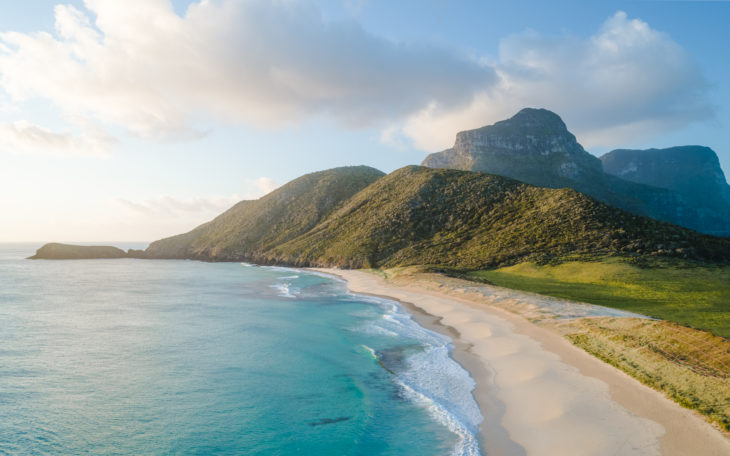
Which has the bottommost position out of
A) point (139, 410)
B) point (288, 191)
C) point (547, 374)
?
point (139, 410)

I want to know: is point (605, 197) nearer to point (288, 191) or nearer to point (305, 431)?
point (288, 191)

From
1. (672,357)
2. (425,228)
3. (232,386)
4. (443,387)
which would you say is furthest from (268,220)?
(672,357)

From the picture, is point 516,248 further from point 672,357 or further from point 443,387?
point 443,387

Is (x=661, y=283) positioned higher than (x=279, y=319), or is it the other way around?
(x=661, y=283)

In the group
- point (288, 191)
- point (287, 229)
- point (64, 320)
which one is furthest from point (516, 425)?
point (288, 191)

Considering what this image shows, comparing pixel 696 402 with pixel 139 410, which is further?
pixel 139 410

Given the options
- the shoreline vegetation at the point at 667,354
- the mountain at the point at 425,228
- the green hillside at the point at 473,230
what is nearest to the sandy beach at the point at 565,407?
the shoreline vegetation at the point at 667,354

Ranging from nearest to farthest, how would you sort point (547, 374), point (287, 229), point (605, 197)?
point (547, 374) < point (287, 229) < point (605, 197)
